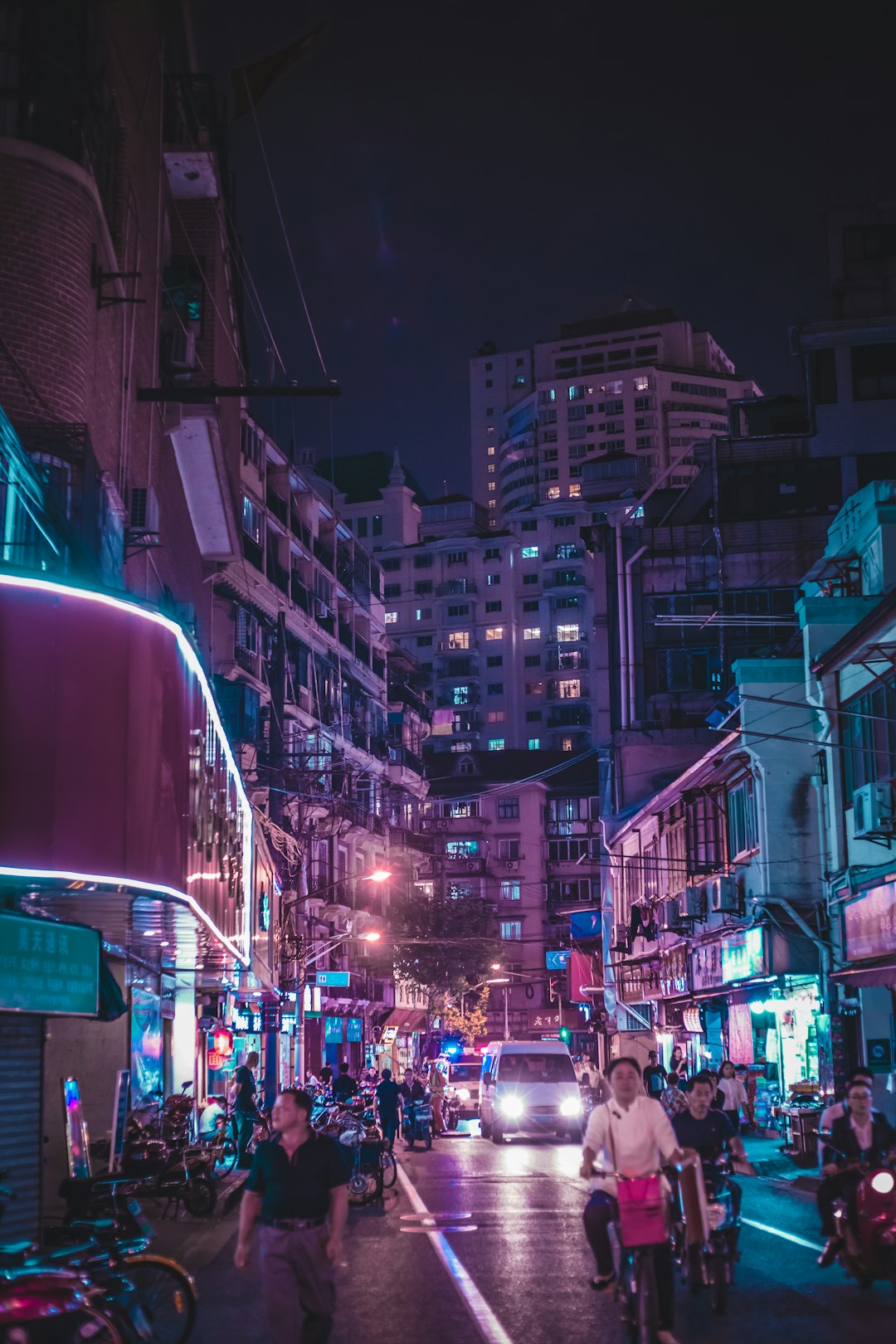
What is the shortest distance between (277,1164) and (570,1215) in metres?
10.6

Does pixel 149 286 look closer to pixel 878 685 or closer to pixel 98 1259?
pixel 878 685

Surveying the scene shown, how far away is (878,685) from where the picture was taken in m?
26.6

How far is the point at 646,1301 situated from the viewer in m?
9.07

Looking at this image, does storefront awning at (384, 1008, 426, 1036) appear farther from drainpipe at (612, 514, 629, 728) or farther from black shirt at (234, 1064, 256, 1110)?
black shirt at (234, 1064, 256, 1110)

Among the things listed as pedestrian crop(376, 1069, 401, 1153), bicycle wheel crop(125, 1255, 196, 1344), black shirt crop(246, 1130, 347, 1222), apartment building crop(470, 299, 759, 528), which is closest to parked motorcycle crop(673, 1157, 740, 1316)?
black shirt crop(246, 1130, 347, 1222)

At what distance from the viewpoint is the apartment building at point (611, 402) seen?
140375mm

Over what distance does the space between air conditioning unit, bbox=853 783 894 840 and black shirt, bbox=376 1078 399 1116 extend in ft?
31.0

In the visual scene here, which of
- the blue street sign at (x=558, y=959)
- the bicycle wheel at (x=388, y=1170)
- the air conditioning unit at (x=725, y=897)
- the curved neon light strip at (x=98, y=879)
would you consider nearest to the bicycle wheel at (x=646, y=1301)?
the curved neon light strip at (x=98, y=879)

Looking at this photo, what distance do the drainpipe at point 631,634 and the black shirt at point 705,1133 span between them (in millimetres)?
43184

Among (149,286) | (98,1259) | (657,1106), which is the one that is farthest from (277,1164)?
(149,286)

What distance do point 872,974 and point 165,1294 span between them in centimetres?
1665

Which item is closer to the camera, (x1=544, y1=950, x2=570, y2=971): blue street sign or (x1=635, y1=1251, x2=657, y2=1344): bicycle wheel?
(x1=635, y1=1251, x2=657, y2=1344): bicycle wheel

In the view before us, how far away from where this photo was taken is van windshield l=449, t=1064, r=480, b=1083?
51806 mm

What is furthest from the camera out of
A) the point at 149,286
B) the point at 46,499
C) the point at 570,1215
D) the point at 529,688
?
the point at 529,688
